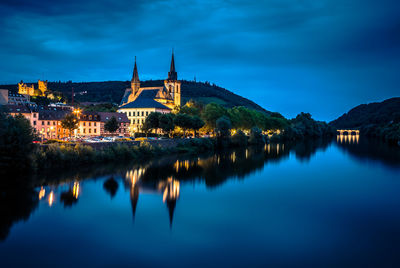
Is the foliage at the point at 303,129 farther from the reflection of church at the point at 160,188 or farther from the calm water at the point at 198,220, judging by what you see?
the reflection of church at the point at 160,188

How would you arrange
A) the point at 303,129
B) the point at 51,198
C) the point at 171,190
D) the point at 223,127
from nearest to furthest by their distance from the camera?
the point at 51,198
the point at 171,190
the point at 223,127
the point at 303,129

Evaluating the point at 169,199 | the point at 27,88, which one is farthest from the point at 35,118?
the point at 27,88

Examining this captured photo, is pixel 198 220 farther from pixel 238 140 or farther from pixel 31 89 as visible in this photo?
pixel 31 89

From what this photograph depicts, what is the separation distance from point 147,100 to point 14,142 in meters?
57.5

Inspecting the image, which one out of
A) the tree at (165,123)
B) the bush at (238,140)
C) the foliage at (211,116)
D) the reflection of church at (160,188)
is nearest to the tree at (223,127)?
the bush at (238,140)

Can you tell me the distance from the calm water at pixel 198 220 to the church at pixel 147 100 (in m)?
47.9

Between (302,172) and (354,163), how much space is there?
12.2m

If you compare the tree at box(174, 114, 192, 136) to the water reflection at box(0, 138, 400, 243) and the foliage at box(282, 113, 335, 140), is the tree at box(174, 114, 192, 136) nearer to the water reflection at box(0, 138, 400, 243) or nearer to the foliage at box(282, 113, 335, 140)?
the water reflection at box(0, 138, 400, 243)

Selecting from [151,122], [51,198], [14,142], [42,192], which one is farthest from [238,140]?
[51,198]

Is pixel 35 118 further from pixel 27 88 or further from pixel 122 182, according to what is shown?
pixel 27 88

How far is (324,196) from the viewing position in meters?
26.9

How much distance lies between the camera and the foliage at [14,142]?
28125mm

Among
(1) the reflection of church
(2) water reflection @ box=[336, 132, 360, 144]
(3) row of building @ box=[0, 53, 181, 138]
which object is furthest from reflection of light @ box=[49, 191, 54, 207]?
(2) water reflection @ box=[336, 132, 360, 144]

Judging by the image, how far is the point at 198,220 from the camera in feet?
66.7
